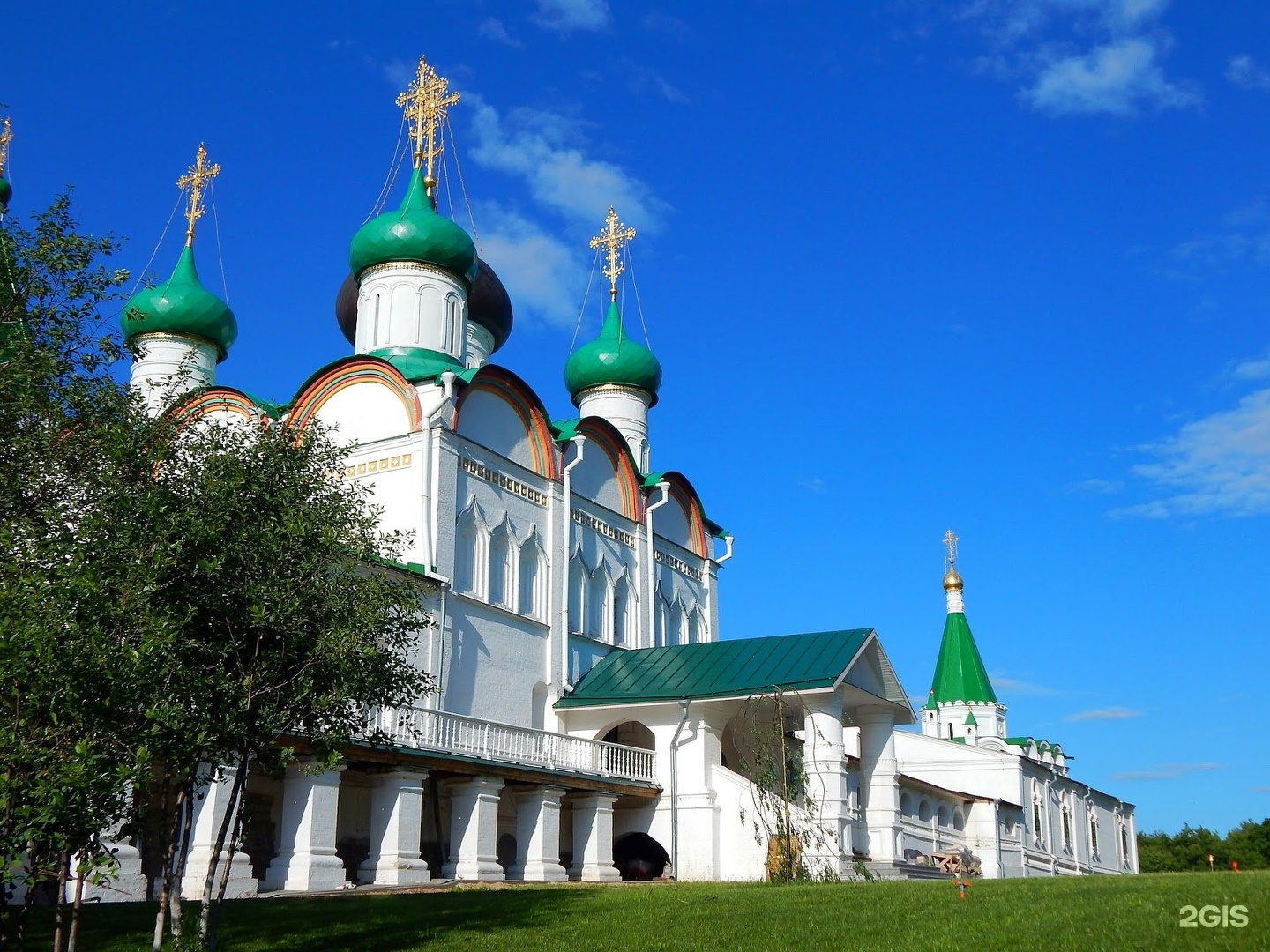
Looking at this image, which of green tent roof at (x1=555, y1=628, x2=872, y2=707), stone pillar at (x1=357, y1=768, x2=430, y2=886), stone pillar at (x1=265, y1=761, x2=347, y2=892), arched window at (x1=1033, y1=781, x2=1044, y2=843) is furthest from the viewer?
arched window at (x1=1033, y1=781, x2=1044, y2=843)

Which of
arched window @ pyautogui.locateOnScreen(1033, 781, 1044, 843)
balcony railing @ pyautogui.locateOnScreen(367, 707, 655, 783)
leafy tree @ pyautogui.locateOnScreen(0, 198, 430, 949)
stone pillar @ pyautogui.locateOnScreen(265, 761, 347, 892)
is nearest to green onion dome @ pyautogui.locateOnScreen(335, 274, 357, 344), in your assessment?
balcony railing @ pyautogui.locateOnScreen(367, 707, 655, 783)

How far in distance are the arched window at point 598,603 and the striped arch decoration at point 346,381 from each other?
200 inches

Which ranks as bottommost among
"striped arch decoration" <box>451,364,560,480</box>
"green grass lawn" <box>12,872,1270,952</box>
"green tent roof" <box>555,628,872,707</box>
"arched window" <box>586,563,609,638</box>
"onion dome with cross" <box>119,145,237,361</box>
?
"green grass lawn" <box>12,872,1270,952</box>

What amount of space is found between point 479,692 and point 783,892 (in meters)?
7.14

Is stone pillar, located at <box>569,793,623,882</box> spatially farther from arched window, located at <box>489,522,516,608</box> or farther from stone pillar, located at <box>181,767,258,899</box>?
stone pillar, located at <box>181,767,258,899</box>

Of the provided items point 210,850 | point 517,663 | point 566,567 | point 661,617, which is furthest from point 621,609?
point 210,850

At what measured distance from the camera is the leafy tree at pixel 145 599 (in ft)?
23.0

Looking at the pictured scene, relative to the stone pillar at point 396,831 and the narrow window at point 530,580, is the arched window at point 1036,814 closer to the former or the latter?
the narrow window at point 530,580

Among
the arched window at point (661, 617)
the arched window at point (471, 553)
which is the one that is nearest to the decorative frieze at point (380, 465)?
the arched window at point (471, 553)

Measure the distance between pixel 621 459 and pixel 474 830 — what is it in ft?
30.2

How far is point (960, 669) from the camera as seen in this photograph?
141ft

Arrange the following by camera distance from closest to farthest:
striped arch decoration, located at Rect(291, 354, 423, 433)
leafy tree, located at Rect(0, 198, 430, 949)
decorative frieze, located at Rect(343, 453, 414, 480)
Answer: leafy tree, located at Rect(0, 198, 430, 949)
decorative frieze, located at Rect(343, 453, 414, 480)
striped arch decoration, located at Rect(291, 354, 423, 433)

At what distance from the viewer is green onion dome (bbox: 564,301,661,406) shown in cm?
2711

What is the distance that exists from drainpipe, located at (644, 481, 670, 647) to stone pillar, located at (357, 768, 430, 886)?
8710mm
